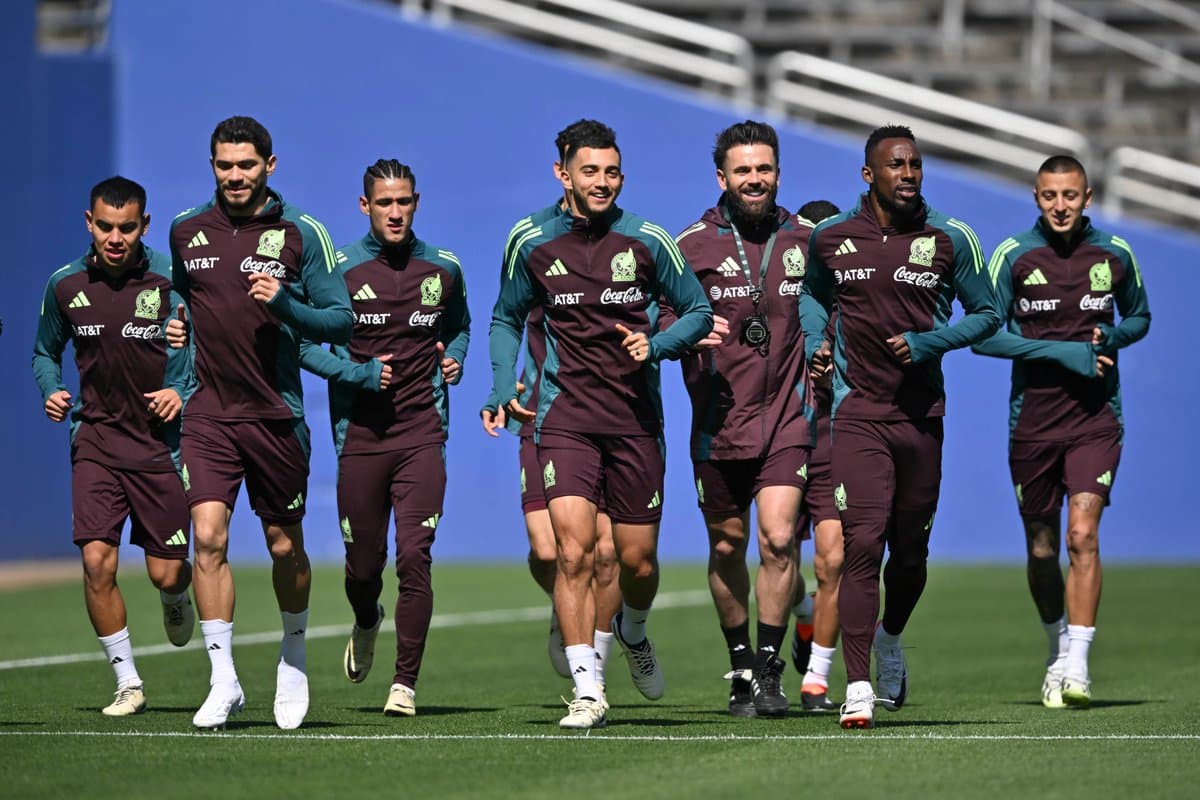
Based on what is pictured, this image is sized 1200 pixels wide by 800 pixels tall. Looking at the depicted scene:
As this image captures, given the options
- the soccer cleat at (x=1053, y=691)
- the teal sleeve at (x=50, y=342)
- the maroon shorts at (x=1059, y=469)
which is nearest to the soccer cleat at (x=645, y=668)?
the soccer cleat at (x=1053, y=691)

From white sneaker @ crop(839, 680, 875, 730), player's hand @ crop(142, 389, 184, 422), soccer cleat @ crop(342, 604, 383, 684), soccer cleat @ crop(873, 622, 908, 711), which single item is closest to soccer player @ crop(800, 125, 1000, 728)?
white sneaker @ crop(839, 680, 875, 730)

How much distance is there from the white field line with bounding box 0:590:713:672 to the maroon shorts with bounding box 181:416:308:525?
133 inches

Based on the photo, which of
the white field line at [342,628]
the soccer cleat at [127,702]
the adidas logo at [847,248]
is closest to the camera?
the adidas logo at [847,248]

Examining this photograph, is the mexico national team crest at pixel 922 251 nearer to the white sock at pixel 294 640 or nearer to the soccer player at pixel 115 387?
the white sock at pixel 294 640

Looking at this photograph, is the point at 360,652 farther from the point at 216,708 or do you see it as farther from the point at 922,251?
the point at 922,251

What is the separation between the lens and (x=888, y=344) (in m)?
8.62

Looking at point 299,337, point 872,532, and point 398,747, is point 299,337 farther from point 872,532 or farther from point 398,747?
point 872,532

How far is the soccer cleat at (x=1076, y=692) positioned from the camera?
939cm

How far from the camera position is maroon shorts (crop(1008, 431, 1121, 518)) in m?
9.93

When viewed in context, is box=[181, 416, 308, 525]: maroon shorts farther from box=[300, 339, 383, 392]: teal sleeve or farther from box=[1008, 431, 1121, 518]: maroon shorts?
box=[1008, 431, 1121, 518]: maroon shorts

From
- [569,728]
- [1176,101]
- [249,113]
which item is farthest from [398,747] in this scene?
[1176,101]

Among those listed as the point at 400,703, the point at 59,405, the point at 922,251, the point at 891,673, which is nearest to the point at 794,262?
the point at 922,251

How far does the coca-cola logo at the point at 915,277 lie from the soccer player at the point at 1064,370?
3.97 ft

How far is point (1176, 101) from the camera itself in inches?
1025
